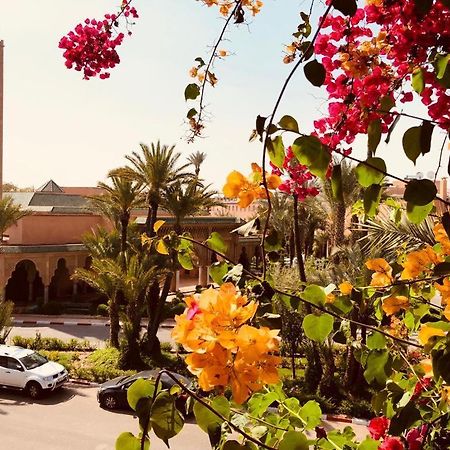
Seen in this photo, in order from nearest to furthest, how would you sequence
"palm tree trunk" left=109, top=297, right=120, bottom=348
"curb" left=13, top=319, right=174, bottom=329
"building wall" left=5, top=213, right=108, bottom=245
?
"palm tree trunk" left=109, top=297, right=120, bottom=348 → "curb" left=13, top=319, right=174, bottom=329 → "building wall" left=5, top=213, right=108, bottom=245

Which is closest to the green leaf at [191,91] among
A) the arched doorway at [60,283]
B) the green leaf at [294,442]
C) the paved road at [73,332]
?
the green leaf at [294,442]

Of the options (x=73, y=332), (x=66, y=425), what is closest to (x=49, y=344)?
(x=73, y=332)

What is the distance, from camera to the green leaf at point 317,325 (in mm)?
1075

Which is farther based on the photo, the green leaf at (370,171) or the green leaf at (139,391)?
the green leaf at (370,171)

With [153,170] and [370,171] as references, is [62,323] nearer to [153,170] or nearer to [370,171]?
[153,170]

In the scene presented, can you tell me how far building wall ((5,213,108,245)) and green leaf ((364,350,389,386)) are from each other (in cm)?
2028

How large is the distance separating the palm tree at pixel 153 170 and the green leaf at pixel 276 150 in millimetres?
12957

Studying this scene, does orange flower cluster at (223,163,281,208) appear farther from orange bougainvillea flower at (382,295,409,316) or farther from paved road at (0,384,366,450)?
paved road at (0,384,366,450)

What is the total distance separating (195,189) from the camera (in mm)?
14266

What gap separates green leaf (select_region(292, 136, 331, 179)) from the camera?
3.03 ft

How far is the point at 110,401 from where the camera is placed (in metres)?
9.60

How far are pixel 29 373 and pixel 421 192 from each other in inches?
435

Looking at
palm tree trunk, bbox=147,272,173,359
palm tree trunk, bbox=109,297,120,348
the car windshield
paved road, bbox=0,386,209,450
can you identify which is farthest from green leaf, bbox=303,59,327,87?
palm tree trunk, bbox=109,297,120,348

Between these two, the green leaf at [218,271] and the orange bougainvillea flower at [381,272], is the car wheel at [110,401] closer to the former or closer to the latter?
the orange bougainvillea flower at [381,272]
